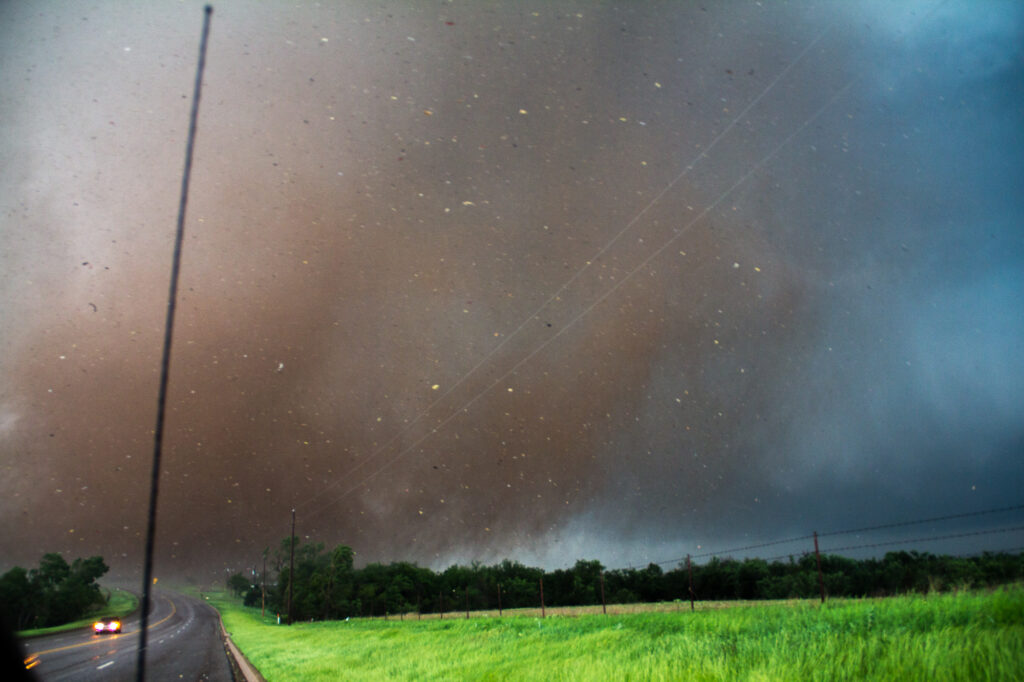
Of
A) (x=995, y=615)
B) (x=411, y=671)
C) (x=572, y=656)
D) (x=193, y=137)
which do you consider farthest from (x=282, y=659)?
(x=193, y=137)

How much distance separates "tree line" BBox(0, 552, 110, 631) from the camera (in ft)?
229

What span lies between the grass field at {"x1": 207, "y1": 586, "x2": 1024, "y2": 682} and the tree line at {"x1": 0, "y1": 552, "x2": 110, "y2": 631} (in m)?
74.4

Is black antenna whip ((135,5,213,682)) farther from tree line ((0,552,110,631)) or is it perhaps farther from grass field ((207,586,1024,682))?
tree line ((0,552,110,631))

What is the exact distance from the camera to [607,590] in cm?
7269

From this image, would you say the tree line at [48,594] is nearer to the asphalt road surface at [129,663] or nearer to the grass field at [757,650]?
the asphalt road surface at [129,663]

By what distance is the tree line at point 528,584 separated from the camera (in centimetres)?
5081

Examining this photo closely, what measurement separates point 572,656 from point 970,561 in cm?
750

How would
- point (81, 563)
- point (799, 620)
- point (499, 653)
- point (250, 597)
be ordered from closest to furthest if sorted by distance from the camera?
point (799, 620) < point (499, 653) < point (81, 563) < point (250, 597)

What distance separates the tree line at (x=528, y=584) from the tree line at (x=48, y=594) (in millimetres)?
22708

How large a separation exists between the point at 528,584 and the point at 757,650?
281 feet

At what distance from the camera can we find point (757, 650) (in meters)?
8.15

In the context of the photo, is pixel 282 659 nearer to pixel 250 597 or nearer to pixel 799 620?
pixel 799 620

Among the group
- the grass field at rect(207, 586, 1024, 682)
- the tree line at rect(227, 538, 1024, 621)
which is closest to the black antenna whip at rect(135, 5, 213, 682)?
the grass field at rect(207, 586, 1024, 682)

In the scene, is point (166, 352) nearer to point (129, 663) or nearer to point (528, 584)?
point (129, 663)
